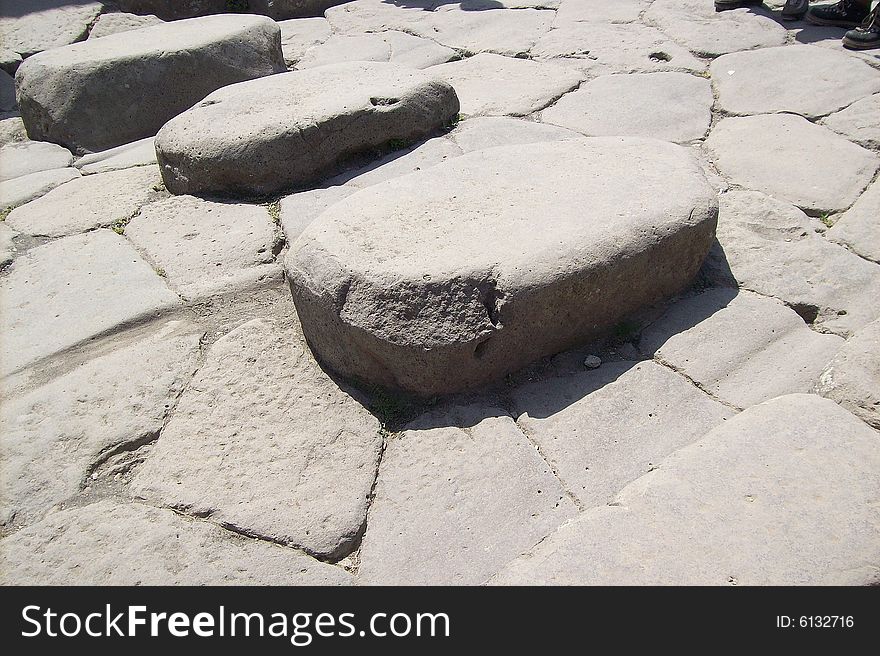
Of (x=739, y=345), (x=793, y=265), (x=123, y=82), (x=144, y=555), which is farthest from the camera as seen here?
(x=123, y=82)

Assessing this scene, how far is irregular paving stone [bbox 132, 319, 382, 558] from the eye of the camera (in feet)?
5.16

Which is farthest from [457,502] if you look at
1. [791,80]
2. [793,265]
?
[791,80]

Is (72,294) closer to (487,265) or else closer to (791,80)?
(487,265)

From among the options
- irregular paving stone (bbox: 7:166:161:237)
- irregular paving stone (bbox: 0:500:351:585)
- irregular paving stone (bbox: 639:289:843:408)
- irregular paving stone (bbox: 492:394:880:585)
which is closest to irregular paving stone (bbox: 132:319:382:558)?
irregular paving stone (bbox: 0:500:351:585)

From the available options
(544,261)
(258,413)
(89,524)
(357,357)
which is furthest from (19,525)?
(544,261)

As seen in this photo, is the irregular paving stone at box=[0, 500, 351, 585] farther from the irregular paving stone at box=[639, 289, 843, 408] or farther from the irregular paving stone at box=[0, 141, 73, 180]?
the irregular paving stone at box=[0, 141, 73, 180]

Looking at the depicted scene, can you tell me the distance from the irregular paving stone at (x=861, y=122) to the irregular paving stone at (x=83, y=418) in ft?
7.63

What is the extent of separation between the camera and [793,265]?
83.4 inches

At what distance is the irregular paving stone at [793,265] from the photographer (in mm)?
1969

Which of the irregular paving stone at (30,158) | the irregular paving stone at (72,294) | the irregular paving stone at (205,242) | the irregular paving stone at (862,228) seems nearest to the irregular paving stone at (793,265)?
the irregular paving stone at (862,228)

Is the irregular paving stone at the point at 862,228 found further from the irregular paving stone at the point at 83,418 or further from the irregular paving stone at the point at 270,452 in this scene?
the irregular paving stone at the point at 83,418

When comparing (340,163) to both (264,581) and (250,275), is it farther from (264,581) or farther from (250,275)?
(264,581)

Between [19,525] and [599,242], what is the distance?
56.4 inches

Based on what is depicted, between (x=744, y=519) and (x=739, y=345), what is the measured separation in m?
0.66
